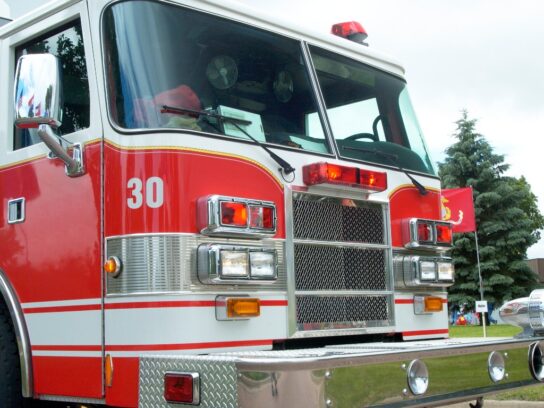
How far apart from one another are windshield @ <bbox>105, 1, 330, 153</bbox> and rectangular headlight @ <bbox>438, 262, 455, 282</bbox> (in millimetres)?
1113

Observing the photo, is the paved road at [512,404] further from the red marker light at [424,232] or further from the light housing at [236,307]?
the light housing at [236,307]

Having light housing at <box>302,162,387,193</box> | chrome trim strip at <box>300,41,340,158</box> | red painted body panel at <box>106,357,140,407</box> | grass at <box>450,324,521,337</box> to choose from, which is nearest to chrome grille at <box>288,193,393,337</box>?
light housing at <box>302,162,387,193</box>

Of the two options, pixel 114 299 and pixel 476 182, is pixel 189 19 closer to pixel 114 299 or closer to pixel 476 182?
pixel 114 299

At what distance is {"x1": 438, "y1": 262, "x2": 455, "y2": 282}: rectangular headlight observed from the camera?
4.82m

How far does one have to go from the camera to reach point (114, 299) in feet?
11.8

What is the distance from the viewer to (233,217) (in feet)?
11.9

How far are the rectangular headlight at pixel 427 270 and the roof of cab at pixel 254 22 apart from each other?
4.75ft

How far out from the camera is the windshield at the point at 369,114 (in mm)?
4727

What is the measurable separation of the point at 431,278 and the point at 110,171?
2.12 metres

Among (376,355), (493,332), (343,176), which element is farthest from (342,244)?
(493,332)

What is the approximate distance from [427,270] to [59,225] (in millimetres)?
2186

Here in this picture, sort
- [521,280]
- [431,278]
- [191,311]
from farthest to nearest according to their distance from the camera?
[521,280]
[431,278]
[191,311]

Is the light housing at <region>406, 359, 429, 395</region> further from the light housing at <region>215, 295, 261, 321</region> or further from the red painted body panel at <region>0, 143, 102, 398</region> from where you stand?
the red painted body panel at <region>0, 143, 102, 398</region>

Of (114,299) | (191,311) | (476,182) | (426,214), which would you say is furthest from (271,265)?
(476,182)
